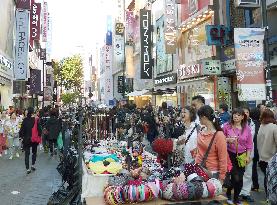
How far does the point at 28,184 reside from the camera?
32.4ft

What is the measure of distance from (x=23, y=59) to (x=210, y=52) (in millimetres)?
13010

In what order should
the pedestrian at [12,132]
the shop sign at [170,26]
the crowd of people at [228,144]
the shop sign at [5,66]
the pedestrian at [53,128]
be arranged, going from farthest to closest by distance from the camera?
the shop sign at [170,26]
the shop sign at [5,66]
the pedestrian at [12,132]
the pedestrian at [53,128]
the crowd of people at [228,144]

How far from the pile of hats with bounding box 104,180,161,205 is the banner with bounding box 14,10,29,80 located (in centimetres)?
2357

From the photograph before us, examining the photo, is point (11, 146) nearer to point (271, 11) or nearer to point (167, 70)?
point (271, 11)

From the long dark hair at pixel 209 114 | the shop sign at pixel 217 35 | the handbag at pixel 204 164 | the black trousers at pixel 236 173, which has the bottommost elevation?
the black trousers at pixel 236 173

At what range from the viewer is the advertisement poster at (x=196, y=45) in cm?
2266

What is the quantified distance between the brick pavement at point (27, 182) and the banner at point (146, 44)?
20404 mm

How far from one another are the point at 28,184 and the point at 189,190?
610cm

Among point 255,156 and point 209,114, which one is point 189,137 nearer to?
point 209,114

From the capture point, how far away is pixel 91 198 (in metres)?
5.47

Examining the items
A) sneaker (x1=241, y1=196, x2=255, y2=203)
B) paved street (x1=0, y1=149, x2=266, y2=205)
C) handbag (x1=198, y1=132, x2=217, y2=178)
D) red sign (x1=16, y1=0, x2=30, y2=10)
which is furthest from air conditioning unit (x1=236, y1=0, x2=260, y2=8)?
red sign (x1=16, y1=0, x2=30, y2=10)

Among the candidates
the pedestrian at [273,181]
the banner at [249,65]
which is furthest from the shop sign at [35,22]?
the pedestrian at [273,181]

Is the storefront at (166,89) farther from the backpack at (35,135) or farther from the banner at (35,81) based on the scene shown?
the backpack at (35,135)

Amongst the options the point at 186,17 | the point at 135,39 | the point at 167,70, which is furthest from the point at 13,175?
the point at 135,39
